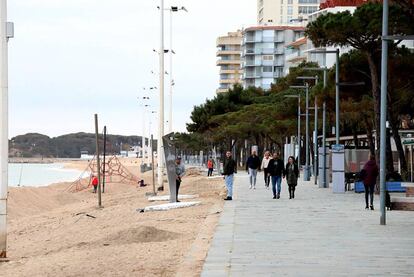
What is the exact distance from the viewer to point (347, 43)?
3167 cm

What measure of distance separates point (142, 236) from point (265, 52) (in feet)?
422

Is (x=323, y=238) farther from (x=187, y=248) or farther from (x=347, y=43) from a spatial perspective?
(x=347, y=43)

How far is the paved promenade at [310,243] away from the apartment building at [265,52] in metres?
119

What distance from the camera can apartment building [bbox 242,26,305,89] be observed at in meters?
142

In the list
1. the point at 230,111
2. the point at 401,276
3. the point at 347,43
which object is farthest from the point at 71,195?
the point at 401,276

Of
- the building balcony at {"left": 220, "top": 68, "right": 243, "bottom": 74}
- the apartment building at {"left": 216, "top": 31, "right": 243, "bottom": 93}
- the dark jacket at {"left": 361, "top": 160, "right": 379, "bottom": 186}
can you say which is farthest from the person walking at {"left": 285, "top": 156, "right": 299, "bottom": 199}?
the apartment building at {"left": 216, "top": 31, "right": 243, "bottom": 93}

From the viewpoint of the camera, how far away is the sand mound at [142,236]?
16.6 meters

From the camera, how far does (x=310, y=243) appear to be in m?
14.8

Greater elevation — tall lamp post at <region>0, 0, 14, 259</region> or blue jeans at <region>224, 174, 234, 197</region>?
tall lamp post at <region>0, 0, 14, 259</region>

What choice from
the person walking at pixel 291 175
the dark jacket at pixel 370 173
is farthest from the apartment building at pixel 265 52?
the dark jacket at pixel 370 173

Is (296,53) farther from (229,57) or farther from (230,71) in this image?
(229,57)

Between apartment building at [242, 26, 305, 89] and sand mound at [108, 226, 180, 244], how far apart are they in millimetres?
124871

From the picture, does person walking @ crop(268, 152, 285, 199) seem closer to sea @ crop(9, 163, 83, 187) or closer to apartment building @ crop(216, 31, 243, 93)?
sea @ crop(9, 163, 83, 187)

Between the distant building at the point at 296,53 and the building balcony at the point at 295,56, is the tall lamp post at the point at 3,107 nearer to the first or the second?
the distant building at the point at 296,53
